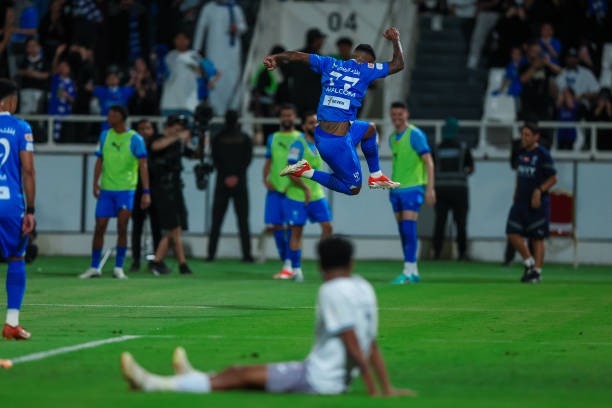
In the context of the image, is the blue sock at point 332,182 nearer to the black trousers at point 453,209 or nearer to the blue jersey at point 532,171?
the blue jersey at point 532,171

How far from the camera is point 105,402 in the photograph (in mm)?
9008

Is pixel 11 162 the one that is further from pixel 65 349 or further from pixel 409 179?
pixel 409 179

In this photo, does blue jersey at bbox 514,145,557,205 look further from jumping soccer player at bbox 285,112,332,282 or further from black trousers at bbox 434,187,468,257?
black trousers at bbox 434,187,468,257

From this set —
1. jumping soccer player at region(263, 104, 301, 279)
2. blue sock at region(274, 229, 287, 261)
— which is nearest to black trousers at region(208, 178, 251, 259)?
jumping soccer player at region(263, 104, 301, 279)

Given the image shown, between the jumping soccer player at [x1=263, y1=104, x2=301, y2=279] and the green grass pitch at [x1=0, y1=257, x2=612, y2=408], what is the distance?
96 centimetres

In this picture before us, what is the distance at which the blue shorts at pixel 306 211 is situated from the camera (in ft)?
72.2

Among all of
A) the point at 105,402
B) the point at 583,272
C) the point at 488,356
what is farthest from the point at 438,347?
the point at 583,272

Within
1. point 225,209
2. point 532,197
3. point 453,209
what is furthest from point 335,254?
point 453,209

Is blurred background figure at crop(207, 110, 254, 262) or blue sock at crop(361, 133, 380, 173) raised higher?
blue sock at crop(361, 133, 380, 173)

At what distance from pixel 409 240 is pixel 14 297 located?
979cm

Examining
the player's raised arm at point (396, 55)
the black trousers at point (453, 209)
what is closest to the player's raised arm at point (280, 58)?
the player's raised arm at point (396, 55)

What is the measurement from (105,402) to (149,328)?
17.0ft

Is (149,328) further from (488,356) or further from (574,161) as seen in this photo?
(574,161)

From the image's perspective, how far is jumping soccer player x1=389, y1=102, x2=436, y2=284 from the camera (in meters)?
21.8
